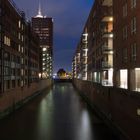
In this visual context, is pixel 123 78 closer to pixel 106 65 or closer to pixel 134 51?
pixel 134 51

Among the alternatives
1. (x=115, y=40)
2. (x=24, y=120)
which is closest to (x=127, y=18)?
(x=115, y=40)

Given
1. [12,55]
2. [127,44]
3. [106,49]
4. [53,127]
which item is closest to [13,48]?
[12,55]

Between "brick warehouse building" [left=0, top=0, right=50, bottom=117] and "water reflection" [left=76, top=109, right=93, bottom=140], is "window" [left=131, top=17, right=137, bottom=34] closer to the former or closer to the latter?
"water reflection" [left=76, top=109, right=93, bottom=140]

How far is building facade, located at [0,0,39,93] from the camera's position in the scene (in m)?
47.0

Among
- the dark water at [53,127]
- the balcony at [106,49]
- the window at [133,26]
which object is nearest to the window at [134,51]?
the window at [133,26]

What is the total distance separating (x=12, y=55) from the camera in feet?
184

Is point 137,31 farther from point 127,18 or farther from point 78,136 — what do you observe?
point 78,136

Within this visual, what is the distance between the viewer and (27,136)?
32312mm

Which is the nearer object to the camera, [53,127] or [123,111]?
[123,111]

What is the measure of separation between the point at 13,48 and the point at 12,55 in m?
1.82

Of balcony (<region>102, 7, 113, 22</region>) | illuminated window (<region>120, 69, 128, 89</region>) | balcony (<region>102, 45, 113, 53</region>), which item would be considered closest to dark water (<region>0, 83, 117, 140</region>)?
illuminated window (<region>120, 69, 128, 89</region>)

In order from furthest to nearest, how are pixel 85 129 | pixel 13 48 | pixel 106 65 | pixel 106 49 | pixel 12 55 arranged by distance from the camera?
pixel 13 48 < pixel 12 55 < pixel 106 49 < pixel 106 65 < pixel 85 129

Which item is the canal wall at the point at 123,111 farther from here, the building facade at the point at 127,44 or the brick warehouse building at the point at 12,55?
the brick warehouse building at the point at 12,55

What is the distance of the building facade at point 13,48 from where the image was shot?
154ft
